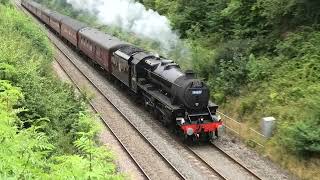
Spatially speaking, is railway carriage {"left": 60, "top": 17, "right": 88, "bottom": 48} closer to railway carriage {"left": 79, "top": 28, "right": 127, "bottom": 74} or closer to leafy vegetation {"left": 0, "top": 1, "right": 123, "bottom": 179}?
railway carriage {"left": 79, "top": 28, "right": 127, "bottom": 74}

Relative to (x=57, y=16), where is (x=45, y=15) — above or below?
below

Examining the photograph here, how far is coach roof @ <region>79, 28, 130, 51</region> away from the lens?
29197 mm

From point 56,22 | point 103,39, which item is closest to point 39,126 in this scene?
→ point 103,39

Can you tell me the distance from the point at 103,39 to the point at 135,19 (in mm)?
11586

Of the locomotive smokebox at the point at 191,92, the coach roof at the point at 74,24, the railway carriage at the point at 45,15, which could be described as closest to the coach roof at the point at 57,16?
the coach roof at the point at 74,24

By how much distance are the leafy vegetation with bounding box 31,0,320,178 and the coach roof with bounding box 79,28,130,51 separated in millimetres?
4192

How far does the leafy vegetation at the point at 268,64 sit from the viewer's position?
17.6 metres

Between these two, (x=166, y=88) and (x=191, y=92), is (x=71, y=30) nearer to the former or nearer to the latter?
(x=166, y=88)

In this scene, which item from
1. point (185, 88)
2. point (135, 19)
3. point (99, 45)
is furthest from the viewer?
point (135, 19)

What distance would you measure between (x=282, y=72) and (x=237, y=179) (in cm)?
714

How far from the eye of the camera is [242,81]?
909 inches

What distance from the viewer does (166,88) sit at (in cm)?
2081

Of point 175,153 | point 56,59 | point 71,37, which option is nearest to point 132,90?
point 175,153

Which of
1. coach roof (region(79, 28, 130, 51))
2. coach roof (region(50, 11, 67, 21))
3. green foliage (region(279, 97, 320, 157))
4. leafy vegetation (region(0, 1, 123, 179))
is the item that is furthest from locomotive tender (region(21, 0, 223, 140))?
coach roof (region(50, 11, 67, 21))
